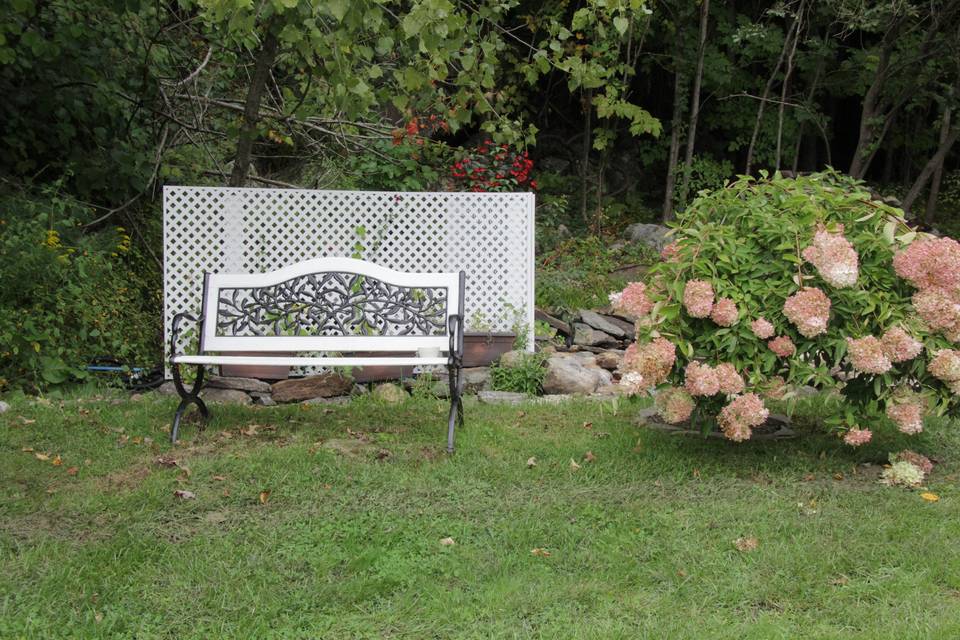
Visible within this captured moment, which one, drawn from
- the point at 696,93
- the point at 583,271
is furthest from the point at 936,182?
the point at 583,271

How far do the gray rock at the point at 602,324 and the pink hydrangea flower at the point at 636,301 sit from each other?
3.49 meters

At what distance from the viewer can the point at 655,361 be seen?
3.86 m

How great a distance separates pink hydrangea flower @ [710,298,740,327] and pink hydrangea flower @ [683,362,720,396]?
218 mm

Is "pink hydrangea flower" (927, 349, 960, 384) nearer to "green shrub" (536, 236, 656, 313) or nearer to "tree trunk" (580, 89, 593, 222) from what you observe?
"green shrub" (536, 236, 656, 313)

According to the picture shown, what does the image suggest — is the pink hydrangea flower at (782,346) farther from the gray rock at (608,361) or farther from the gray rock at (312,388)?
the gray rock at (312,388)

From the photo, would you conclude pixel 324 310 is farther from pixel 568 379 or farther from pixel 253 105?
pixel 253 105

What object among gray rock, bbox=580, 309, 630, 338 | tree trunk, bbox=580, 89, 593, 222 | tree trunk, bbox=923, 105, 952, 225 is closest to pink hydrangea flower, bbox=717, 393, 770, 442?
gray rock, bbox=580, 309, 630, 338

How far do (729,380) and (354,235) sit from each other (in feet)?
12.5

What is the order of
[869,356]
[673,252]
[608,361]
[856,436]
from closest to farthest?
[869,356] → [856,436] → [673,252] → [608,361]

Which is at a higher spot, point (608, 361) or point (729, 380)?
point (729, 380)

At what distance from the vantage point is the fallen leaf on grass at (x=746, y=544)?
10.6ft

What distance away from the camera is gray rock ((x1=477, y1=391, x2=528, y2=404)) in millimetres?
5824

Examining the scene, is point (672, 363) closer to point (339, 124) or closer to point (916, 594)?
point (916, 594)

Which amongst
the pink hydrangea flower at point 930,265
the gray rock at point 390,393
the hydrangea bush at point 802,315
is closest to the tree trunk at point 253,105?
the gray rock at point 390,393
